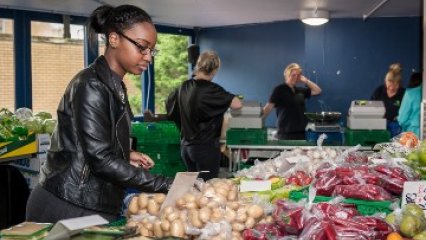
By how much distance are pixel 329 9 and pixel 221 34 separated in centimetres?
A: 245

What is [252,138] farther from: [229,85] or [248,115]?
[229,85]

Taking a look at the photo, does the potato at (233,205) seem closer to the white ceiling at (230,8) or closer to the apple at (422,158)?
the apple at (422,158)

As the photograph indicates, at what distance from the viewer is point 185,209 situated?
2.12 metres

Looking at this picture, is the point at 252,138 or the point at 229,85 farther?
the point at 229,85

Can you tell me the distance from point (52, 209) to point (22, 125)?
3007 millimetres

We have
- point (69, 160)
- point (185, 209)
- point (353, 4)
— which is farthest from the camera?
point (353, 4)

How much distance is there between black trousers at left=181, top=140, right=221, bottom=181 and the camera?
17.3 feet

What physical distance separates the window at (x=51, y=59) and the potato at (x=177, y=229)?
642 centimetres

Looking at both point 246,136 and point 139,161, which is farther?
point 246,136

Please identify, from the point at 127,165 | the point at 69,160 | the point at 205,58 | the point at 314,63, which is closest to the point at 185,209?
the point at 127,165

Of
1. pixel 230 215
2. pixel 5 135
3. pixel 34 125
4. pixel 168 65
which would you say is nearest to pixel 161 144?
pixel 34 125

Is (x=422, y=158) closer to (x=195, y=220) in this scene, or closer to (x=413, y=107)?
(x=195, y=220)

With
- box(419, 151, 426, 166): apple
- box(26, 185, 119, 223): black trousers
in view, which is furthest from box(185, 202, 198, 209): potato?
box(419, 151, 426, 166): apple

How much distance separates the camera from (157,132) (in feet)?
23.7
